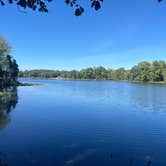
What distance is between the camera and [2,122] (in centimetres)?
2198

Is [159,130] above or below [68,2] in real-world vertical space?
below

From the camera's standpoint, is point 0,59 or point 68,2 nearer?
point 68,2

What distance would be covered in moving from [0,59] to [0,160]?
196 ft

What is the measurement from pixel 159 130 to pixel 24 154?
10.8 meters

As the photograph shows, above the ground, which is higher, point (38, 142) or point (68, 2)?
point (68, 2)

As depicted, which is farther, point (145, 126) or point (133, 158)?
point (145, 126)

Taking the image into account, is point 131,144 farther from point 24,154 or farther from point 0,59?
point 0,59

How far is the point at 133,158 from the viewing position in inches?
530

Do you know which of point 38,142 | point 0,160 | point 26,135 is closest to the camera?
point 0,160

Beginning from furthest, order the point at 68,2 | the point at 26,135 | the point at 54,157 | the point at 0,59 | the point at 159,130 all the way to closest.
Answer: the point at 0,59, the point at 159,130, the point at 26,135, the point at 54,157, the point at 68,2

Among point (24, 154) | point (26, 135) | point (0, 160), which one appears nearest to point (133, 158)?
point (24, 154)

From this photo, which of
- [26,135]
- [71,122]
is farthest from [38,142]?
[71,122]

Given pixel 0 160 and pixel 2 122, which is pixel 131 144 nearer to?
pixel 0 160

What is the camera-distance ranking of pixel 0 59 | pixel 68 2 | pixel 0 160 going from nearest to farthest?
1. pixel 68 2
2. pixel 0 160
3. pixel 0 59
